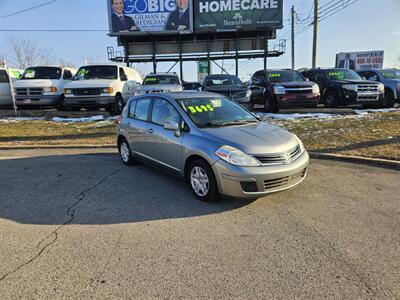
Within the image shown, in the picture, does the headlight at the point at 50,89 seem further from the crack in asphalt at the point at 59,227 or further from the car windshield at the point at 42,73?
the crack in asphalt at the point at 59,227

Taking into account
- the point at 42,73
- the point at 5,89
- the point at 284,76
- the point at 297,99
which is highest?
the point at 42,73

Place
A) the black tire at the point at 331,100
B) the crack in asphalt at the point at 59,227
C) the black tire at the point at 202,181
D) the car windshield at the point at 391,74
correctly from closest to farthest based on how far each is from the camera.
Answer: the crack in asphalt at the point at 59,227, the black tire at the point at 202,181, the black tire at the point at 331,100, the car windshield at the point at 391,74

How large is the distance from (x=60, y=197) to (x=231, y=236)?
2852 mm

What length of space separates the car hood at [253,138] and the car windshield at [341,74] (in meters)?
10.8

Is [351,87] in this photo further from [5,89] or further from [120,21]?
[120,21]

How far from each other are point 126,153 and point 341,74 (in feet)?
37.6

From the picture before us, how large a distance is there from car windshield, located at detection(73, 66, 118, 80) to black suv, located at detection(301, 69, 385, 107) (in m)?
9.08

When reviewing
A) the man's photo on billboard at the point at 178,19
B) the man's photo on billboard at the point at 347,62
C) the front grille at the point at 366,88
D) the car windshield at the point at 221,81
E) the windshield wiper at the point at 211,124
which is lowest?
the windshield wiper at the point at 211,124

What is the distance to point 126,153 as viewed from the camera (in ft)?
22.7

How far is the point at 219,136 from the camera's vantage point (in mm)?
4625

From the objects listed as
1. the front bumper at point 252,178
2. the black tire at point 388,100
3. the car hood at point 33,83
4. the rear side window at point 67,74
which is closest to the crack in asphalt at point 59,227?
the front bumper at point 252,178

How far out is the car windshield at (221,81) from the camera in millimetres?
13619

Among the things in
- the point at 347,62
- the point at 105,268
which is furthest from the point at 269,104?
the point at 347,62

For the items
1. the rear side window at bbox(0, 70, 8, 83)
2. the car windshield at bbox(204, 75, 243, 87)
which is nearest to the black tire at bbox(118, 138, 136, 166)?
the car windshield at bbox(204, 75, 243, 87)
